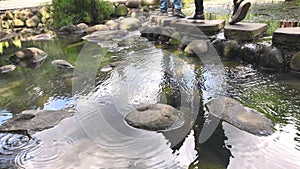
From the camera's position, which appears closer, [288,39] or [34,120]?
[34,120]

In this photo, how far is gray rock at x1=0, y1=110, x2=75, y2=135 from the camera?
8.76 feet

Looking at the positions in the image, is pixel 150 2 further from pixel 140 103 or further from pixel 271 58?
pixel 140 103

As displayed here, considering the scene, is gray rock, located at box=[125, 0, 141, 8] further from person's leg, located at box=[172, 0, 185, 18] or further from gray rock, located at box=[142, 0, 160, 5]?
person's leg, located at box=[172, 0, 185, 18]

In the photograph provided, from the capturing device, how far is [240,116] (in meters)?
2.60

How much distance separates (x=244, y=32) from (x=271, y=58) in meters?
0.63

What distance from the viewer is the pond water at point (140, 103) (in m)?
2.14

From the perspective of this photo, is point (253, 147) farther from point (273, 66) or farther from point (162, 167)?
point (273, 66)

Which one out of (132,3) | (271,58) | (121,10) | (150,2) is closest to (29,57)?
(271,58)

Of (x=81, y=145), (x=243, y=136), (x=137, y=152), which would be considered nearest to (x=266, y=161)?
(x=243, y=136)

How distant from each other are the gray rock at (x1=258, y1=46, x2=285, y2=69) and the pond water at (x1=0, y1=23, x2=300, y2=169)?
0.15 m

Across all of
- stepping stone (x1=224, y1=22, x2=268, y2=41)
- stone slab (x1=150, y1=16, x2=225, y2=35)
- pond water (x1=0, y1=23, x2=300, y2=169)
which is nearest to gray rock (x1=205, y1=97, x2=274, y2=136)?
pond water (x1=0, y1=23, x2=300, y2=169)

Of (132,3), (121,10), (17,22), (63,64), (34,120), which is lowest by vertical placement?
(34,120)

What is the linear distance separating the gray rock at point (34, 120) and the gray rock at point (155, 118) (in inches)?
28.4

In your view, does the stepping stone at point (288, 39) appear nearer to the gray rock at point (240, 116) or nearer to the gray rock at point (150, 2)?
the gray rock at point (240, 116)
